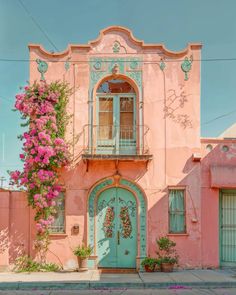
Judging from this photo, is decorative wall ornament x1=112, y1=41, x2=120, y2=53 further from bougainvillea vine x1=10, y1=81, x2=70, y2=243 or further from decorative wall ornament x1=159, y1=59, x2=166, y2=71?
bougainvillea vine x1=10, y1=81, x2=70, y2=243

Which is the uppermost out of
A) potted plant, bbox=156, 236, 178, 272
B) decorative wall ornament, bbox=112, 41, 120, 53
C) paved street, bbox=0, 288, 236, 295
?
decorative wall ornament, bbox=112, 41, 120, 53

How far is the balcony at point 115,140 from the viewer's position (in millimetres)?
15102

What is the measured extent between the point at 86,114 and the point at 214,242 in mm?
6006

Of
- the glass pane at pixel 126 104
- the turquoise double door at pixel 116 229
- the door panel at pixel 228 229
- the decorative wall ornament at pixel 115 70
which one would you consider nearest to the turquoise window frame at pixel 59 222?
the turquoise double door at pixel 116 229

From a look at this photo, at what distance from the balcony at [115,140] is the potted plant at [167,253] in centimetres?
275

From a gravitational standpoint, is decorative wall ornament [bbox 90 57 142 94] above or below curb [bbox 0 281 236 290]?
above

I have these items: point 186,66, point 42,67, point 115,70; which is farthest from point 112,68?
point 186,66

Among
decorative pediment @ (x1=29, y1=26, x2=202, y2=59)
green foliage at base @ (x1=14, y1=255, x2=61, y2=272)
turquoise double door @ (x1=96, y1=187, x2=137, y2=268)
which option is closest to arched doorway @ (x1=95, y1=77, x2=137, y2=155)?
decorative pediment @ (x1=29, y1=26, x2=202, y2=59)

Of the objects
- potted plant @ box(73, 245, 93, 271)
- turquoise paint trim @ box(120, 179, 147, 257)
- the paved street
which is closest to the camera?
the paved street

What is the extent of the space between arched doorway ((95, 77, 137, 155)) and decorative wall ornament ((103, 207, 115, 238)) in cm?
199

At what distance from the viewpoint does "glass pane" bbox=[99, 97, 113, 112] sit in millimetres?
15641

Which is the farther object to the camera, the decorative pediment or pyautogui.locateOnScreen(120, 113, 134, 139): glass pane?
the decorative pediment

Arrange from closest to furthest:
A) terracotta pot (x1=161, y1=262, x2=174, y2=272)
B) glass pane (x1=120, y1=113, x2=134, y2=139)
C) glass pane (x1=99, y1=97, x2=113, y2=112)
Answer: terracotta pot (x1=161, y1=262, x2=174, y2=272), glass pane (x1=120, y1=113, x2=134, y2=139), glass pane (x1=99, y1=97, x2=113, y2=112)

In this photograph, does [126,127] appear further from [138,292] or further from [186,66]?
[138,292]
